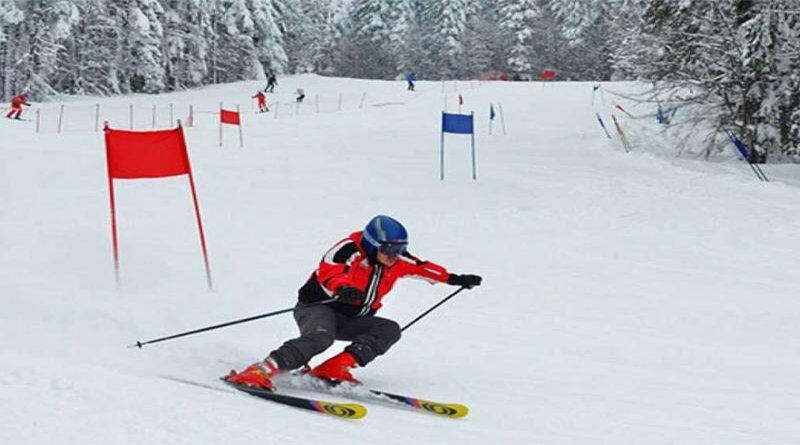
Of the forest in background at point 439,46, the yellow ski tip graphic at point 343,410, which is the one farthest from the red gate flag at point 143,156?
the forest in background at point 439,46

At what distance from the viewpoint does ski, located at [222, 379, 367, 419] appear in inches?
184

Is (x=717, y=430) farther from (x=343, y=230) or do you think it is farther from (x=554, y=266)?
(x=343, y=230)

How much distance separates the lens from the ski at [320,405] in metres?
4.68

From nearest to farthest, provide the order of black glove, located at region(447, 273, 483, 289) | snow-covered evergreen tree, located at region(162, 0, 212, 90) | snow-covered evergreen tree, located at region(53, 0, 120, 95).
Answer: black glove, located at region(447, 273, 483, 289) < snow-covered evergreen tree, located at region(53, 0, 120, 95) < snow-covered evergreen tree, located at region(162, 0, 212, 90)

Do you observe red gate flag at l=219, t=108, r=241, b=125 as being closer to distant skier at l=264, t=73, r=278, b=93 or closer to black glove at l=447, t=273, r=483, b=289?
black glove at l=447, t=273, r=483, b=289

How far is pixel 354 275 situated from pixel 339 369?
2.11 ft

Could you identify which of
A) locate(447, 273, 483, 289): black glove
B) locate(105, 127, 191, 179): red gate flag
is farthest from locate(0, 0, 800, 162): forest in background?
locate(447, 273, 483, 289): black glove

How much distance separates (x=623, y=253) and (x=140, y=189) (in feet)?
29.7

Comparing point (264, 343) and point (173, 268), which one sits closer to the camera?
point (264, 343)

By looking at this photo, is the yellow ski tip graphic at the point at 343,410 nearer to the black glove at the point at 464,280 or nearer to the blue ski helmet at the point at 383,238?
the blue ski helmet at the point at 383,238

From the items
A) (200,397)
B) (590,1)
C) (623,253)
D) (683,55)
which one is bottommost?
(623,253)

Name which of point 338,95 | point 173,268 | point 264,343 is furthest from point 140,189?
point 338,95

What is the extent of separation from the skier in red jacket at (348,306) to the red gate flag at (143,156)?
393 cm

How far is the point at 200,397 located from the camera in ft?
14.8
